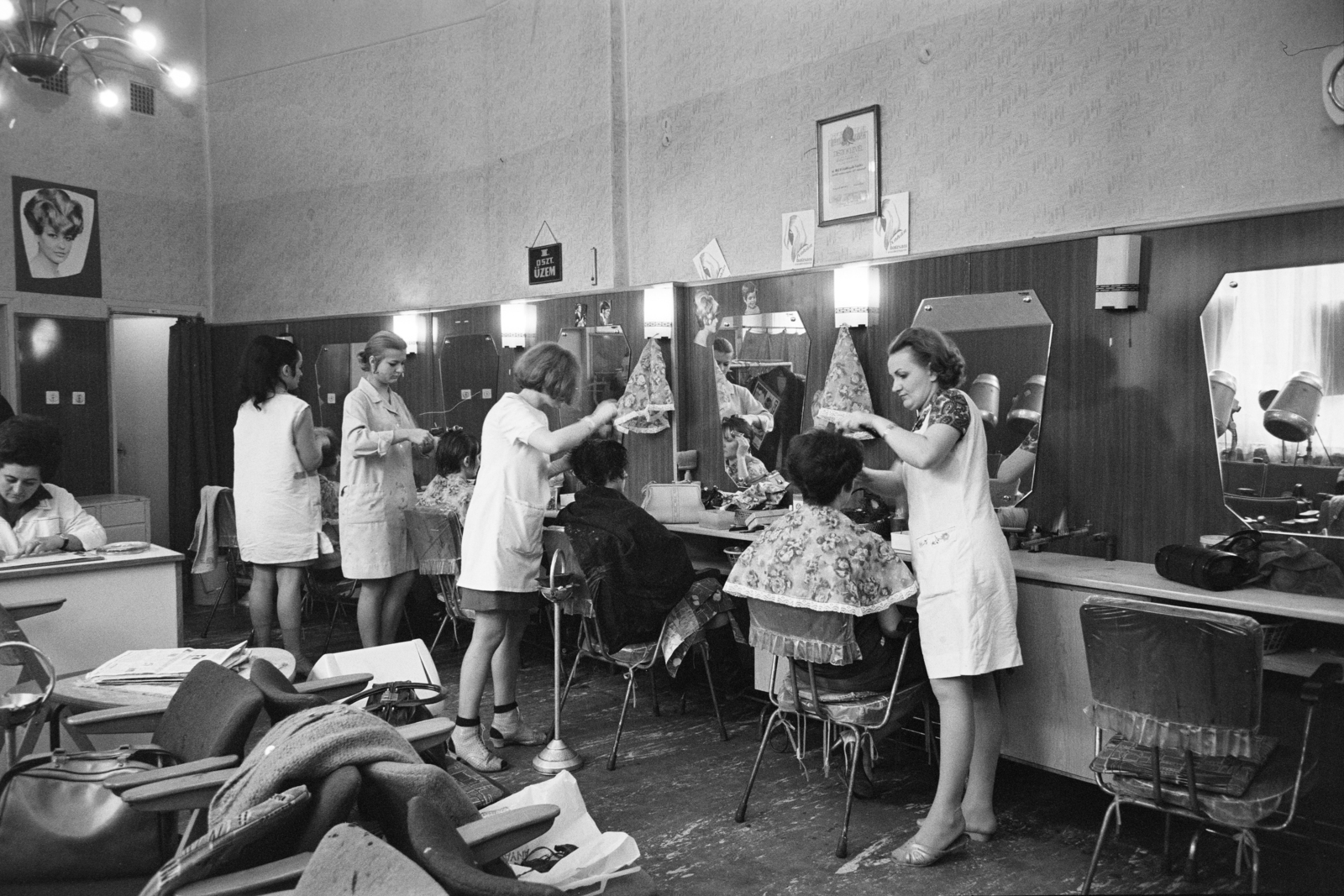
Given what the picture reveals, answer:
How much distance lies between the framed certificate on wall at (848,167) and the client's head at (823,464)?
1.58 meters

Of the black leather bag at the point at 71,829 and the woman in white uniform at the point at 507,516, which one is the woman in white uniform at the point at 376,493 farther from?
the black leather bag at the point at 71,829

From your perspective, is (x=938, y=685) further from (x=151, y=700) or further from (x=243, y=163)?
(x=243, y=163)

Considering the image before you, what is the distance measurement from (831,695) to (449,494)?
8.31 feet

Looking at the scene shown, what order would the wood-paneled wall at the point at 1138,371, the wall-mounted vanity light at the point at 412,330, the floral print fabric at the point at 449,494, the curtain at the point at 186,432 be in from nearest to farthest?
the wood-paneled wall at the point at 1138,371
the floral print fabric at the point at 449,494
the wall-mounted vanity light at the point at 412,330
the curtain at the point at 186,432

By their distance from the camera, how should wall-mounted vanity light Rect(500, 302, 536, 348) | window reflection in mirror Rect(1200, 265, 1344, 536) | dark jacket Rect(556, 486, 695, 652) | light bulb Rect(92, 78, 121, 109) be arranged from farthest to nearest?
1. light bulb Rect(92, 78, 121, 109)
2. wall-mounted vanity light Rect(500, 302, 536, 348)
3. dark jacket Rect(556, 486, 695, 652)
4. window reflection in mirror Rect(1200, 265, 1344, 536)

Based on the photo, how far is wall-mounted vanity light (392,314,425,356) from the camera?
6.25m

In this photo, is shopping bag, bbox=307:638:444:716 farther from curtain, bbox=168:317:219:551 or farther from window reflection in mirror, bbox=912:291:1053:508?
curtain, bbox=168:317:219:551

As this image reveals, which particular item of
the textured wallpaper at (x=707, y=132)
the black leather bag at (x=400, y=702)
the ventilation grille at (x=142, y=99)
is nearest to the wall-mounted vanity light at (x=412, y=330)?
the textured wallpaper at (x=707, y=132)

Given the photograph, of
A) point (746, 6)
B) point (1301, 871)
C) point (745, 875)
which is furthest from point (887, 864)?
point (746, 6)

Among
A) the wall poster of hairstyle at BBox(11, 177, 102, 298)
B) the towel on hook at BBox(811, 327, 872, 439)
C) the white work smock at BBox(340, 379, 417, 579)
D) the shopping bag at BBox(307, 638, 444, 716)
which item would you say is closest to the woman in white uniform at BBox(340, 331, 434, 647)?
the white work smock at BBox(340, 379, 417, 579)

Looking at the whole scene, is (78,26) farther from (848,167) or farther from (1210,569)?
(1210,569)

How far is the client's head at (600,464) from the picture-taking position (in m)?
3.87

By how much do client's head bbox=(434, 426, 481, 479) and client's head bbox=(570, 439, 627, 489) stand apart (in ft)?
4.16

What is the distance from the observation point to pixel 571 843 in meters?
2.15
